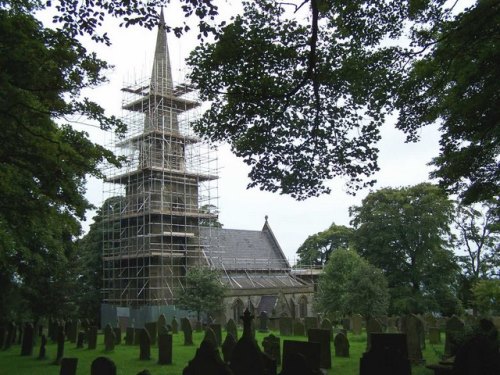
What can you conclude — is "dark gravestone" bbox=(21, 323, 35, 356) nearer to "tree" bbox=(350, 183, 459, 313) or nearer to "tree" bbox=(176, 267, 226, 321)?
"tree" bbox=(176, 267, 226, 321)

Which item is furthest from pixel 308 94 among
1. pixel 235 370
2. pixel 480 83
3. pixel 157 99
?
pixel 157 99

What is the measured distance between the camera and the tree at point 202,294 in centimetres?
3078

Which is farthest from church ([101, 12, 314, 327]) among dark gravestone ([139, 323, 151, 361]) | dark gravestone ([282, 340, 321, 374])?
dark gravestone ([282, 340, 321, 374])

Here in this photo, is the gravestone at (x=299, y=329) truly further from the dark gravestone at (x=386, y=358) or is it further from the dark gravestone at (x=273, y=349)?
the dark gravestone at (x=386, y=358)

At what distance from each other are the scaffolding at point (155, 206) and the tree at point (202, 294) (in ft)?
14.7

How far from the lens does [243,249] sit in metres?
45.0

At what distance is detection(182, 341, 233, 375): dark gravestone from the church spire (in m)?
34.8

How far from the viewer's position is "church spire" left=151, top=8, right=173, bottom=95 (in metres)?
40.9

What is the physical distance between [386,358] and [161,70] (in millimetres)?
40080

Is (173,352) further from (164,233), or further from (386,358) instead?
(164,233)

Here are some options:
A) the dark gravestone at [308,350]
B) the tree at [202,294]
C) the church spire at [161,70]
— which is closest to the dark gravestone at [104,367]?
the dark gravestone at [308,350]

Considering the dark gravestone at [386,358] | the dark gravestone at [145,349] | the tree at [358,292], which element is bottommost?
Result: the dark gravestone at [145,349]

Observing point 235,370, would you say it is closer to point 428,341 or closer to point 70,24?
point 70,24

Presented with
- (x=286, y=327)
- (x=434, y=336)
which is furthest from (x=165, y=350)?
(x=434, y=336)
